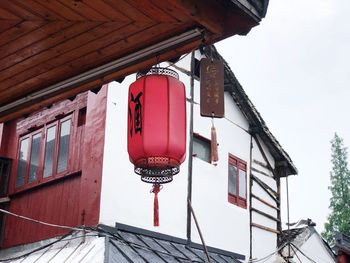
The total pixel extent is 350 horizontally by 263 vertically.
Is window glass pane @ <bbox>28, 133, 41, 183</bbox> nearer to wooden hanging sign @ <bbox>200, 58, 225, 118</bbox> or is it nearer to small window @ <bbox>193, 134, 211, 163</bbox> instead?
small window @ <bbox>193, 134, 211, 163</bbox>

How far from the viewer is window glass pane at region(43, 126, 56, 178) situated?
12023 mm

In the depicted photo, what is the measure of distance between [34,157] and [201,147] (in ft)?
14.0

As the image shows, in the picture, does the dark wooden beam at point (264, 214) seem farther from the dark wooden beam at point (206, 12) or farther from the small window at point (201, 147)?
the dark wooden beam at point (206, 12)

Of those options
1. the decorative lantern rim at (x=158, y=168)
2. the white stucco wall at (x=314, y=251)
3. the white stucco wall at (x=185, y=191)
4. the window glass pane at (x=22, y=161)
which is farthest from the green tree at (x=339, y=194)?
the decorative lantern rim at (x=158, y=168)

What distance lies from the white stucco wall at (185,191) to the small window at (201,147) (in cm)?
18

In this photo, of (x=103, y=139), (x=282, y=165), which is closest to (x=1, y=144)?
(x=103, y=139)

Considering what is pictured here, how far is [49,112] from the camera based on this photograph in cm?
1263

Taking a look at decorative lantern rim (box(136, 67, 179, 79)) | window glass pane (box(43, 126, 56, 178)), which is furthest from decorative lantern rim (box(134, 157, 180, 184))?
window glass pane (box(43, 126, 56, 178))

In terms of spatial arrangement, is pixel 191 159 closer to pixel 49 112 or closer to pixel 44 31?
pixel 49 112

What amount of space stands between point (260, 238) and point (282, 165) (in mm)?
2828

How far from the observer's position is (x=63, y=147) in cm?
1195

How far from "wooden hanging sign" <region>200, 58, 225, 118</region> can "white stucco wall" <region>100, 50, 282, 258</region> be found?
619cm

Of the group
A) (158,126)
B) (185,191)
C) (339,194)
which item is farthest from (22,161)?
(339,194)

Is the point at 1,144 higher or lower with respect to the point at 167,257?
higher
